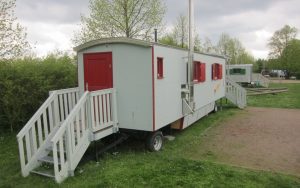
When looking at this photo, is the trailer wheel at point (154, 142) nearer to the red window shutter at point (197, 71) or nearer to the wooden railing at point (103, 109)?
the wooden railing at point (103, 109)

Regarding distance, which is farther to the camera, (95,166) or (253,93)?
(253,93)

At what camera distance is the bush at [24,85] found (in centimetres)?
783

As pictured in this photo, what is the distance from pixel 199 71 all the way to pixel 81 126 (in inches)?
197

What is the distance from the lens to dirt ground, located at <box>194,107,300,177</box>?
5785 millimetres

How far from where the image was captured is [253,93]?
19.3m

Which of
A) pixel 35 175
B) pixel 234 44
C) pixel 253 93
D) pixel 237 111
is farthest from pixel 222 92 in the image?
pixel 234 44

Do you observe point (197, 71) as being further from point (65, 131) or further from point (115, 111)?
point (65, 131)

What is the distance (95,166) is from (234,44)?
4537 centimetres

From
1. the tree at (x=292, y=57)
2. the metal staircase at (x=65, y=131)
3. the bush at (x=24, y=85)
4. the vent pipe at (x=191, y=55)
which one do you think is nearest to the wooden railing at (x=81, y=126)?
the metal staircase at (x=65, y=131)

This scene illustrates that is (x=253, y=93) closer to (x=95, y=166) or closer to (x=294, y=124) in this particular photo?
(x=294, y=124)

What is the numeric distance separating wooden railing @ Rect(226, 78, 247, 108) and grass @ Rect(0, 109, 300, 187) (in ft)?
27.1

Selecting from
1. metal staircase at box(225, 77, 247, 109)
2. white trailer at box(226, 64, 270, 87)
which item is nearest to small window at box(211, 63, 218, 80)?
metal staircase at box(225, 77, 247, 109)

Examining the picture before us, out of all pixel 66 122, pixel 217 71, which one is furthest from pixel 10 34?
pixel 217 71

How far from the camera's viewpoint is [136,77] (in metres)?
6.16
